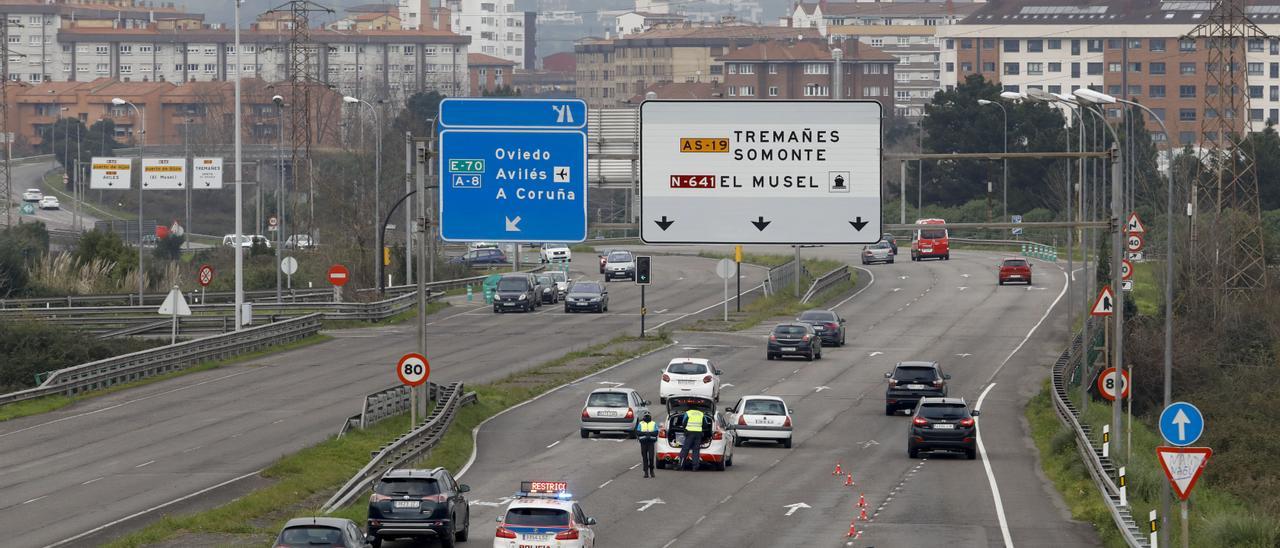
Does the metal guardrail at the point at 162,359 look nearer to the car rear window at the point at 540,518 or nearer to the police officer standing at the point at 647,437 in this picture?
the police officer standing at the point at 647,437

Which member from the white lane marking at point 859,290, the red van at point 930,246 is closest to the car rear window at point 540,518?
the white lane marking at point 859,290

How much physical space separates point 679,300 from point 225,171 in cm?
9597

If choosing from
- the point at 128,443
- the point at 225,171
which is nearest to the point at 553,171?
the point at 128,443

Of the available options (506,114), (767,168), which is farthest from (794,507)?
(767,168)

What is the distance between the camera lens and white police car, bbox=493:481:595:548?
24109mm

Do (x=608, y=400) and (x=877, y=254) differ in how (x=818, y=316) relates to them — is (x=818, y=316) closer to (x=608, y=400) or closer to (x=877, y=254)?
(x=608, y=400)

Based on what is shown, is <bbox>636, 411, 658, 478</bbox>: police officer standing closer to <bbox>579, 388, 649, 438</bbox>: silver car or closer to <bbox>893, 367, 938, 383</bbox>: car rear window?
<bbox>579, 388, 649, 438</bbox>: silver car

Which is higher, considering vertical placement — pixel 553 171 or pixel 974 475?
pixel 553 171

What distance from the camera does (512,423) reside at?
45281mm

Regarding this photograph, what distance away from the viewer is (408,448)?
118 feet

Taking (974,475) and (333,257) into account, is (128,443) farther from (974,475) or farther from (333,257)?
(333,257)

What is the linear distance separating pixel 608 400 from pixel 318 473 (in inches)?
400

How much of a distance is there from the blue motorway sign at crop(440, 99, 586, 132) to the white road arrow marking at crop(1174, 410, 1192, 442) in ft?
31.2

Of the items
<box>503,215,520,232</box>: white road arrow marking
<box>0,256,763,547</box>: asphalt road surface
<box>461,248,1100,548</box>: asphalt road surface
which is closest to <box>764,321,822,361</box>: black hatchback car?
<box>461,248,1100,548</box>: asphalt road surface
